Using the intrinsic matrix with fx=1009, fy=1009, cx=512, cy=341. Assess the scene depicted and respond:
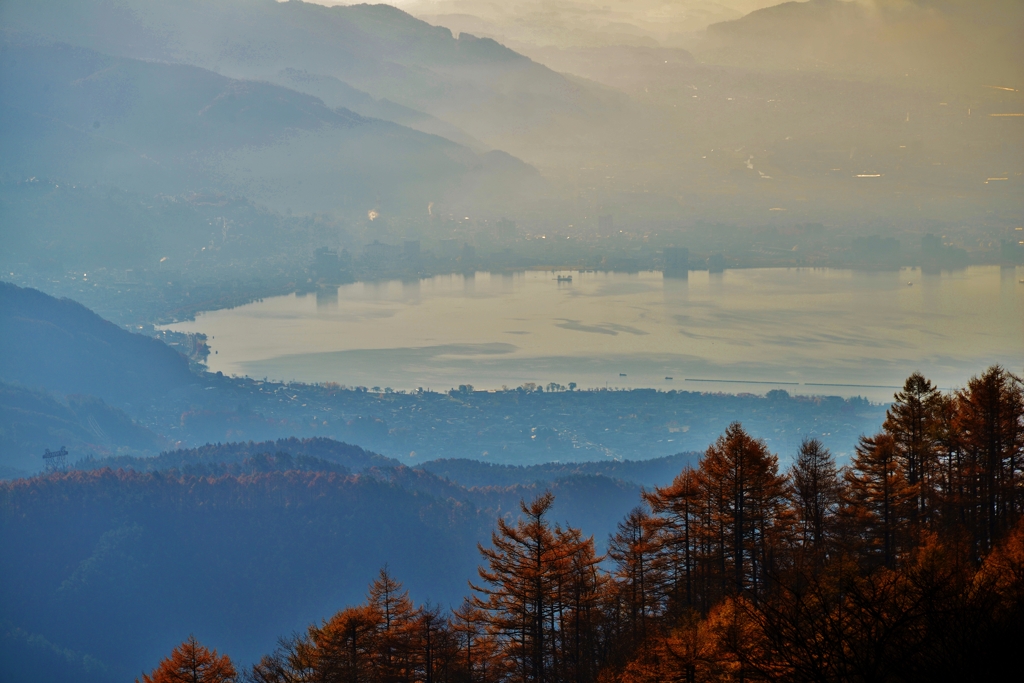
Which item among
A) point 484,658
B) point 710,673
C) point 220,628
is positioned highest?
point 710,673

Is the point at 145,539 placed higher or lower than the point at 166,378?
lower

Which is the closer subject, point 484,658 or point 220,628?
point 484,658

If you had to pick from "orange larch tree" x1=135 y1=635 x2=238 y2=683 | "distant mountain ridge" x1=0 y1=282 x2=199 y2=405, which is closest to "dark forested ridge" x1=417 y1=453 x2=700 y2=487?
"distant mountain ridge" x1=0 y1=282 x2=199 y2=405

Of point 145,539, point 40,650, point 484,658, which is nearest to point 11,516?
point 145,539

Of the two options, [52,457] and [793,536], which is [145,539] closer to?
[52,457]


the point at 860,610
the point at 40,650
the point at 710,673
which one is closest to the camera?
the point at 860,610

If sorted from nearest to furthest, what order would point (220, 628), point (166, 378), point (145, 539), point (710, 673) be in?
point (710, 673), point (220, 628), point (145, 539), point (166, 378)

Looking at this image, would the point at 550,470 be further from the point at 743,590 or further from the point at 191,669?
the point at 743,590

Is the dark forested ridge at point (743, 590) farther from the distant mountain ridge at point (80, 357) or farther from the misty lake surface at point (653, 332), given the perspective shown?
the distant mountain ridge at point (80, 357)

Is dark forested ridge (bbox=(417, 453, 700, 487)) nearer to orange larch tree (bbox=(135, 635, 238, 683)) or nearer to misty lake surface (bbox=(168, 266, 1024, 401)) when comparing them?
misty lake surface (bbox=(168, 266, 1024, 401))
